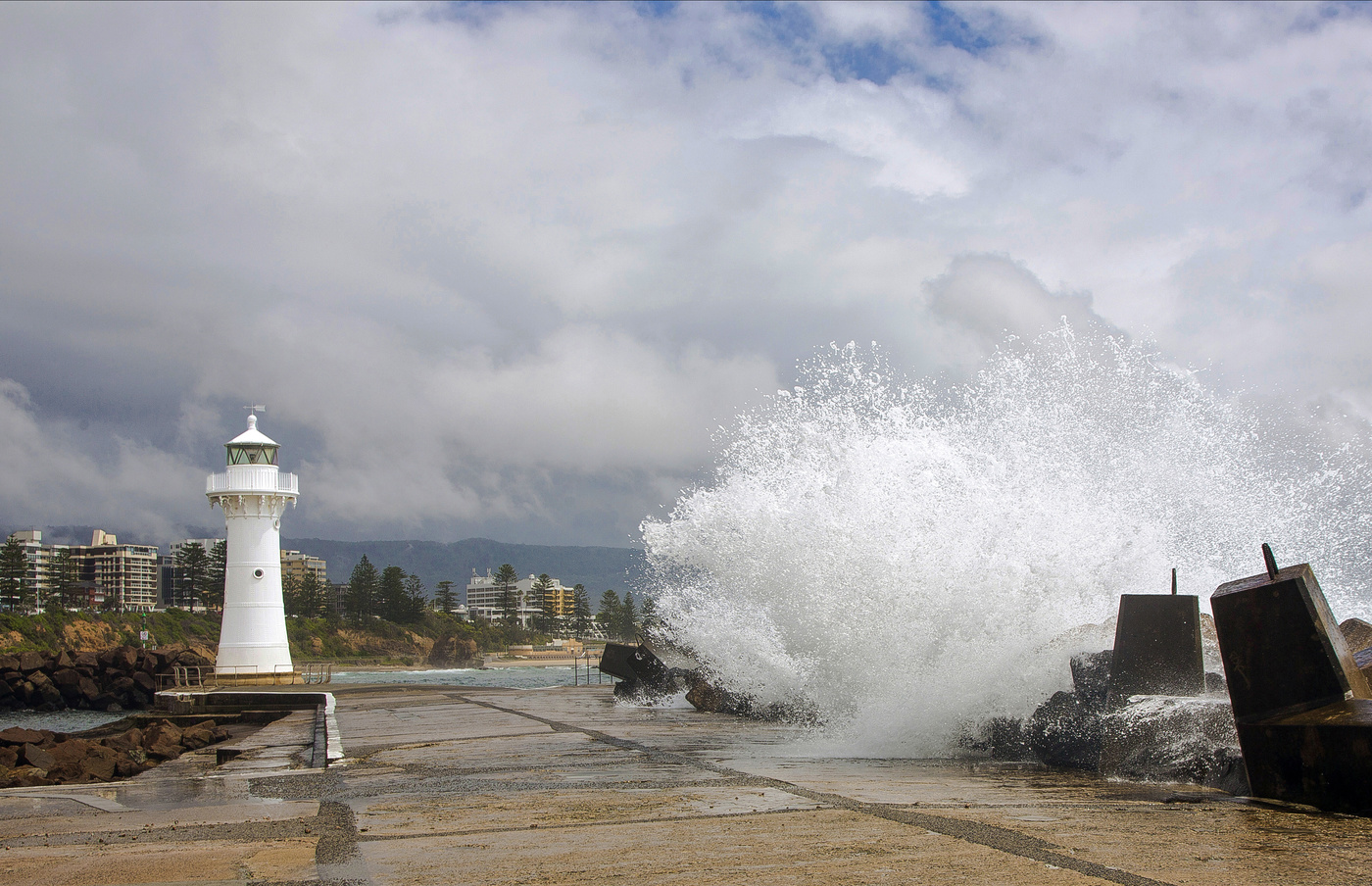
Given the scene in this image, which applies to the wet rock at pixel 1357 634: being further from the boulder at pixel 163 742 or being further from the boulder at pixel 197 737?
the boulder at pixel 197 737

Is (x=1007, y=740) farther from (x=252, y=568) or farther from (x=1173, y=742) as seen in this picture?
(x=252, y=568)

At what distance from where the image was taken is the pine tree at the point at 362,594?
134 metres

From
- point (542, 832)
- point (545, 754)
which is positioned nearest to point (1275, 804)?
point (542, 832)

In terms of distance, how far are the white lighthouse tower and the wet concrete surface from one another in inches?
895

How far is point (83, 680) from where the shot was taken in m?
38.8

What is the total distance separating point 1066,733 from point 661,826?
4194 millimetres

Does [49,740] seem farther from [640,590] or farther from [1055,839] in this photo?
[1055,839]

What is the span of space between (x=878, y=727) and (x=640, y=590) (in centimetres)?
973

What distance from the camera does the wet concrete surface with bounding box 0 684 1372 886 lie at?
13.8ft

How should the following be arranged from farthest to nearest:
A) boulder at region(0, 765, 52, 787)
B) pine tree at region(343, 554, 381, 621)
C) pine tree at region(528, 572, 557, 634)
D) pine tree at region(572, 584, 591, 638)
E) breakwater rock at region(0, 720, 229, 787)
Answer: pine tree at region(572, 584, 591, 638) → pine tree at region(528, 572, 557, 634) → pine tree at region(343, 554, 381, 621) → breakwater rock at region(0, 720, 229, 787) → boulder at region(0, 765, 52, 787)

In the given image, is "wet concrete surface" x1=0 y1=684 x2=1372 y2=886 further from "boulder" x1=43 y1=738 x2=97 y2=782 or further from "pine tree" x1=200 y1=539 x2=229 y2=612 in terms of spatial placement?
"pine tree" x1=200 y1=539 x2=229 y2=612

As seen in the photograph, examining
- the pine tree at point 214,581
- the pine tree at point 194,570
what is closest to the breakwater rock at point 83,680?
the pine tree at point 214,581

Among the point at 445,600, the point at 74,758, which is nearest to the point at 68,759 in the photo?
the point at 74,758

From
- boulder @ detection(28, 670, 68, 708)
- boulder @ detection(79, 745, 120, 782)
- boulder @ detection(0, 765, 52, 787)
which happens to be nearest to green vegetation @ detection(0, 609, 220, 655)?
boulder @ detection(28, 670, 68, 708)
